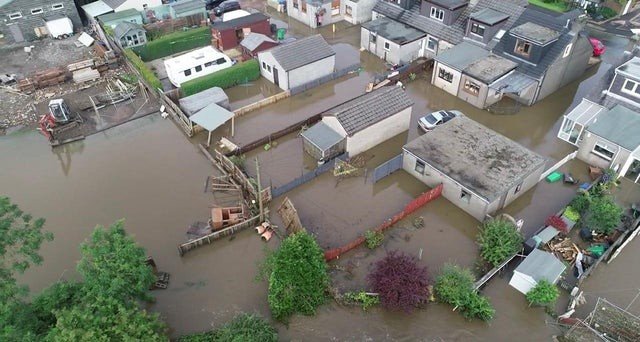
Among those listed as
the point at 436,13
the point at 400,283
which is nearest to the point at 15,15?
the point at 436,13

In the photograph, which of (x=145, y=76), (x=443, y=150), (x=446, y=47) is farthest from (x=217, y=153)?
(x=446, y=47)

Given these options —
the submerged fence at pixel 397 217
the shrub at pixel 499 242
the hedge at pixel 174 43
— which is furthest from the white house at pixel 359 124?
the hedge at pixel 174 43

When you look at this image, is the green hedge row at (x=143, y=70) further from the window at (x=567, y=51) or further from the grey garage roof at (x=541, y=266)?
the window at (x=567, y=51)

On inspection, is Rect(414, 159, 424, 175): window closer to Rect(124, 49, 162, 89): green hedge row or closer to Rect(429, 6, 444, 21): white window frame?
Rect(429, 6, 444, 21): white window frame

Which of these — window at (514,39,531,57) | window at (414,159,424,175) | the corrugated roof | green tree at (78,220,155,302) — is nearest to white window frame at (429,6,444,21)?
window at (514,39,531,57)

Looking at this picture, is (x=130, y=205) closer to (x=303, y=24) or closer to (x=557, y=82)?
(x=303, y=24)

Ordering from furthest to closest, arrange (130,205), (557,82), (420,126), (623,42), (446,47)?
(623,42)
(446,47)
(557,82)
(420,126)
(130,205)
